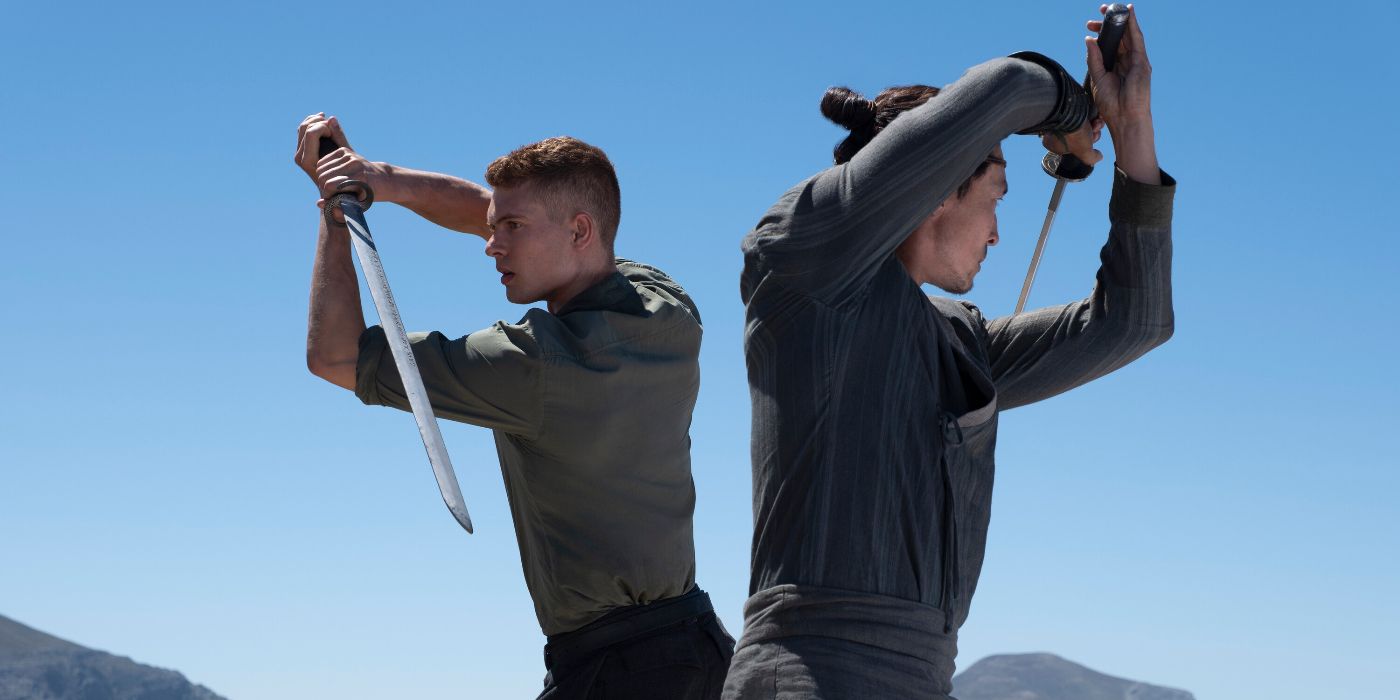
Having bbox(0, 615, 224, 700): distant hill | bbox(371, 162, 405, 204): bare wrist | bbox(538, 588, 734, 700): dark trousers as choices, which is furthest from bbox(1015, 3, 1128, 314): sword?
bbox(0, 615, 224, 700): distant hill

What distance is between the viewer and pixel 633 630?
4.55 metres

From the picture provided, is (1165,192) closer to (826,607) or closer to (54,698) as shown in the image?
(826,607)

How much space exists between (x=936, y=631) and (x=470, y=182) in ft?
10.3

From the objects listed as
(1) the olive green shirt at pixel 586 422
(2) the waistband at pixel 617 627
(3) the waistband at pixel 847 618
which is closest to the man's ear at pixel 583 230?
(1) the olive green shirt at pixel 586 422

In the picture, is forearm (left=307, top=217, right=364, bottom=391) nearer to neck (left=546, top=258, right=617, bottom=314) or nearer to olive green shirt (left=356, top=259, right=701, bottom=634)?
olive green shirt (left=356, top=259, right=701, bottom=634)

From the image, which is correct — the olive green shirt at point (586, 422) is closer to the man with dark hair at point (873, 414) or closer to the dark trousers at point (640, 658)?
the dark trousers at point (640, 658)

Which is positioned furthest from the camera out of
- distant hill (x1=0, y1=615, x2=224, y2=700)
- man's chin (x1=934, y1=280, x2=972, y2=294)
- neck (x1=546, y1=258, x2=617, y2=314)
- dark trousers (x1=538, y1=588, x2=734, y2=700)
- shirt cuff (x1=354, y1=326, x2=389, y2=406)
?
distant hill (x1=0, y1=615, x2=224, y2=700)

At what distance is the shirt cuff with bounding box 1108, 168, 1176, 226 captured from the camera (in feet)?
11.6

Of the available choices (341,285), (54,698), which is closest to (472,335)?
(341,285)

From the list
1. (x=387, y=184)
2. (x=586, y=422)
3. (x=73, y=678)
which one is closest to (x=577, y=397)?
(x=586, y=422)

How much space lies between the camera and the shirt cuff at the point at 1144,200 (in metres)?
3.55

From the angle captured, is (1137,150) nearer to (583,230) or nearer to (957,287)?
(957,287)

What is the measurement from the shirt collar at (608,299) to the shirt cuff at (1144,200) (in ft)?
5.33

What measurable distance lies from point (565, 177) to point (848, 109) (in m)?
1.46
